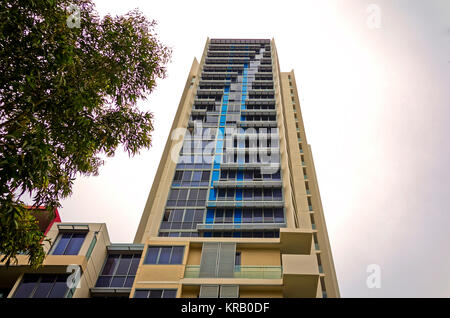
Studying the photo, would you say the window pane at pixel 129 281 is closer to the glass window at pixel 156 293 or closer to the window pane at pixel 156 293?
Answer: the glass window at pixel 156 293

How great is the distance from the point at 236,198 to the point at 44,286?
18.7 metres

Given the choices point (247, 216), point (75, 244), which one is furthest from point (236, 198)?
point (75, 244)

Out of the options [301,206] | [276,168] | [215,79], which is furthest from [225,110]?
[301,206]

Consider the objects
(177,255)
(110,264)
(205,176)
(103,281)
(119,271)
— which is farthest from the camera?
(205,176)

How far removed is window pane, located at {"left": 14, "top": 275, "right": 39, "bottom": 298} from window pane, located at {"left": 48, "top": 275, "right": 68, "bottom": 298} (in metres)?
1.20

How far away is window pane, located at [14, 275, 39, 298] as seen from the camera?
17031mm

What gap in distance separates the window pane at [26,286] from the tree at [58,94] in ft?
39.4

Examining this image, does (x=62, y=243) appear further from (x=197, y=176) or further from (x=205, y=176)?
(x=205, y=176)

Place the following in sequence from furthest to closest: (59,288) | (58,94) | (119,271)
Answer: (119,271)
(59,288)
(58,94)

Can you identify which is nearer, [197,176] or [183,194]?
[183,194]

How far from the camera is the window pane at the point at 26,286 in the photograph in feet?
55.9

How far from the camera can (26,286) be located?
17.5 metres

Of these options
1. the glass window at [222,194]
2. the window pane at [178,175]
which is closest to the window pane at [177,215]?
the glass window at [222,194]
